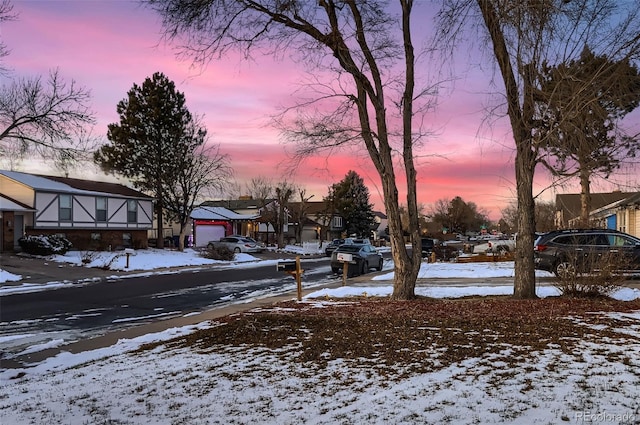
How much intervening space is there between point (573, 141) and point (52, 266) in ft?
81.0

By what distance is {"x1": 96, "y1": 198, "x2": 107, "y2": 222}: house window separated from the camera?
122 ft

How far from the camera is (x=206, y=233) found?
5378cm

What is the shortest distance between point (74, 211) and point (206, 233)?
19367mm

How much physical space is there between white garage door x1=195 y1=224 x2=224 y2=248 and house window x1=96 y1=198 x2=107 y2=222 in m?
15.3

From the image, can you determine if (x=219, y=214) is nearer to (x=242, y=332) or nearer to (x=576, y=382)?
(x=242, y=332)

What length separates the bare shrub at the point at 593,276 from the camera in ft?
35.4

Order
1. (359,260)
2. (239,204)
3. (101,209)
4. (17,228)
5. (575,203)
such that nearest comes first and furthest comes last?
(359,260)
(17,228)
(101,209)
(575,203)
(239,204)

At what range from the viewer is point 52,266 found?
85.6ft

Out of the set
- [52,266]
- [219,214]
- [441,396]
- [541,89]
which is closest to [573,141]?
[541,89]

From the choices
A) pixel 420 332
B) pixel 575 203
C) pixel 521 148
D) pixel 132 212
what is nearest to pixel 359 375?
pixel 420 332

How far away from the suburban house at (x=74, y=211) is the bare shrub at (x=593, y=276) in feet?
96.7

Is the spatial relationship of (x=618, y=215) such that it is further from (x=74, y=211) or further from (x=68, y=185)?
(x=68, y=185)

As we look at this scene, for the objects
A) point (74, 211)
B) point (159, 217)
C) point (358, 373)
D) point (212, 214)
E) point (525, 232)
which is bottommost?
point (358, 373)

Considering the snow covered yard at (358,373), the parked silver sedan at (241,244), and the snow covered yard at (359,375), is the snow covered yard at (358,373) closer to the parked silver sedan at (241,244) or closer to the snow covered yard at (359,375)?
the snow covered yard at (359,375)
